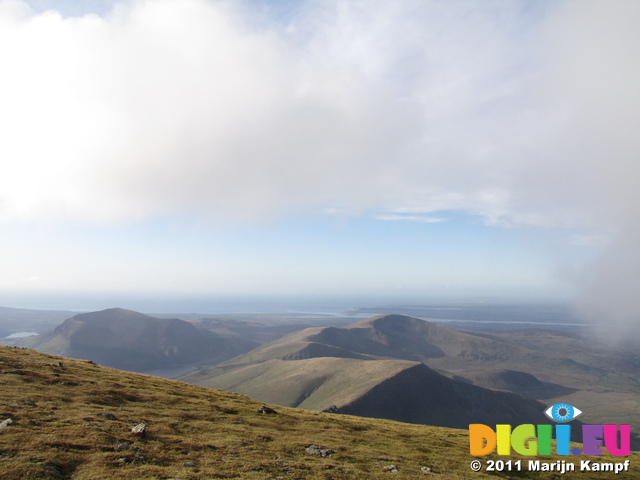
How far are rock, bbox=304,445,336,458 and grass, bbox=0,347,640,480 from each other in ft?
2.80

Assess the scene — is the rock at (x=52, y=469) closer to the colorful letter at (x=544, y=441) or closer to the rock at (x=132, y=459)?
the rock at (x=132, y=459)

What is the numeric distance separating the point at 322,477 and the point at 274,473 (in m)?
3.54

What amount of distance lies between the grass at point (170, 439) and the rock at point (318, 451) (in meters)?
0.85

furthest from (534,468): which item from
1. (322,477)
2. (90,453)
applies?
(90,453)

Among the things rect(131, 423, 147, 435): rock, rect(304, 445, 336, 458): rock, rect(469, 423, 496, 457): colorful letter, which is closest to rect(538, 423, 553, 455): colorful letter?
A: rect(469, 423, 496, 457): colorful letter

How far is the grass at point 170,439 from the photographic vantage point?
2312 centimetres

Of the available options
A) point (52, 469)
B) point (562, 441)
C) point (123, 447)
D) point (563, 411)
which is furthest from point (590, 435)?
point (52, 469)

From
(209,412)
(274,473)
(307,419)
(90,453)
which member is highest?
(90,453)

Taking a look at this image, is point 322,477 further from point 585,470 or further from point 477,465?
point 585,470

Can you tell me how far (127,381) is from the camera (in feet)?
172

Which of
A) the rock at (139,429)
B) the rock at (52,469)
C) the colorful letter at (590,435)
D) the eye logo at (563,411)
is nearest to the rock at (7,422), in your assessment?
the rock at (139,429)

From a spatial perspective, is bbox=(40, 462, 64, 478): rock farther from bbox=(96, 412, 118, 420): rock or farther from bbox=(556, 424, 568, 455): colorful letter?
bbox=(556, 424, 568, 455): colorful letter

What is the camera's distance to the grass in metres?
23.1

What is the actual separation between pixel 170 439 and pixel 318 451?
1344cm
